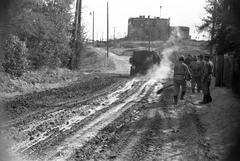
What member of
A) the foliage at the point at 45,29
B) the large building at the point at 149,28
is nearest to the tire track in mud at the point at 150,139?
the foliage at the point at 45,29

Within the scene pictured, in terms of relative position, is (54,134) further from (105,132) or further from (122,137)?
(122,137)

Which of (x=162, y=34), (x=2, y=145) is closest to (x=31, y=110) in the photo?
(x=2, y=145)

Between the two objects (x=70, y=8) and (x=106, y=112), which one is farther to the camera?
(x=70, y=8)

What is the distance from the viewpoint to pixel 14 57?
16516 mm

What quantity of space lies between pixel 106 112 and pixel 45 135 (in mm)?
3362

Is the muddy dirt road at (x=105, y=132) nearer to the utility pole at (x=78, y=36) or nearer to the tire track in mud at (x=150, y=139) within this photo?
the tire track in mud at (x=150, y=139)

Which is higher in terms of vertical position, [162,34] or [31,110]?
[162,34]

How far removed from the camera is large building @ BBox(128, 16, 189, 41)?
298 ft

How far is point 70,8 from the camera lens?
2628cm

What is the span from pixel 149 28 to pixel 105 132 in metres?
85.2

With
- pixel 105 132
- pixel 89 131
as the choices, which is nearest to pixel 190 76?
pixel 105 132

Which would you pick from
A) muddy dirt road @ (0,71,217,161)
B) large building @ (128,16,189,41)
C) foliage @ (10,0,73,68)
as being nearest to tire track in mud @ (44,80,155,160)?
muddy dirt road @ (0,71,217,161)

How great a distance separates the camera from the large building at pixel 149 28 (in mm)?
90750

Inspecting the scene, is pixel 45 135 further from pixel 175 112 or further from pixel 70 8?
pixel 70 8
